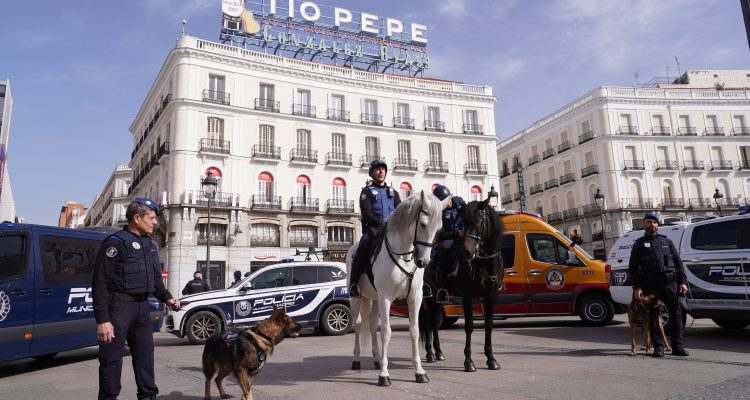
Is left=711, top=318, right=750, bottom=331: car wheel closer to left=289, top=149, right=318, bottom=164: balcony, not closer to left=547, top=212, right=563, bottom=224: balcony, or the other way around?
left=289, top=149, right=318, bottom=164: balcony

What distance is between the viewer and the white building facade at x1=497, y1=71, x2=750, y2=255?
150ft

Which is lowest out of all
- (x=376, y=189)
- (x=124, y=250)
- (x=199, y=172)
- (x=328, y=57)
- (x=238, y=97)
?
(x=124, y=250)

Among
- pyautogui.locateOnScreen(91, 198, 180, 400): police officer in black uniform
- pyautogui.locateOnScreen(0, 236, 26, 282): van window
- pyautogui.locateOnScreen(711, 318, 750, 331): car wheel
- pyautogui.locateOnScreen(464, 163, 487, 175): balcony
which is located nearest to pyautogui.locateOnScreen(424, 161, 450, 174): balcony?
pyautogui.locateOnScreen(464, 163, 487, 175): balcony

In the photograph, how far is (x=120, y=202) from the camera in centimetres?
6406

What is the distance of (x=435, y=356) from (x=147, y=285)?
4.18 m

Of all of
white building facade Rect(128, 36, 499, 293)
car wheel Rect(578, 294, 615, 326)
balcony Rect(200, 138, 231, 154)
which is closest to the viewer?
car wheel Rect(578, 294, 615, 326)

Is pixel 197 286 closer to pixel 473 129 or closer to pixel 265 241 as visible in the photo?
pixel 265 241

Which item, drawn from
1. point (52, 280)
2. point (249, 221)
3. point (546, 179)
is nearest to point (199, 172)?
point (249, 221)

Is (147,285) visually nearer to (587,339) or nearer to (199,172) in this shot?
(587,339)

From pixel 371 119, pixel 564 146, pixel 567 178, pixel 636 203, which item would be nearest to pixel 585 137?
pixel 564 146

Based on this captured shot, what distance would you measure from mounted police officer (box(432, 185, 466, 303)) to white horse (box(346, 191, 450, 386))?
3.52ft

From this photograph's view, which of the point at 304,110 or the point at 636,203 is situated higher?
the point at 304,110

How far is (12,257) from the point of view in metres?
7.54

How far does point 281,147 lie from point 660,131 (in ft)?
119
